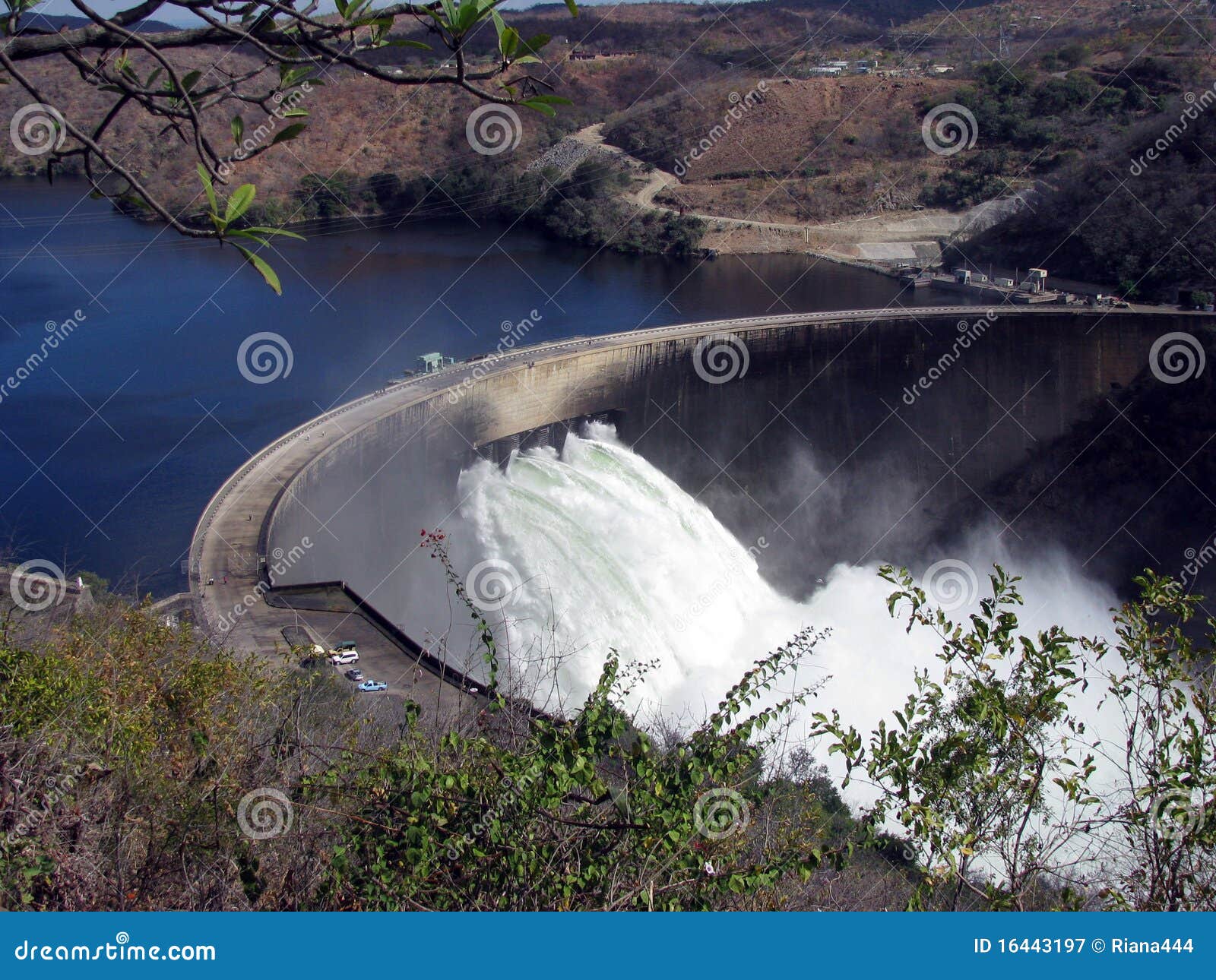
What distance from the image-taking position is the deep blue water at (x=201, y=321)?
48.5 ft

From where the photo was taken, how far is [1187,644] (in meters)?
2.55

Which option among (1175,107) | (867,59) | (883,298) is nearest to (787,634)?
(883,298)

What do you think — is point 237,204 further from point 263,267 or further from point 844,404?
point 844,404

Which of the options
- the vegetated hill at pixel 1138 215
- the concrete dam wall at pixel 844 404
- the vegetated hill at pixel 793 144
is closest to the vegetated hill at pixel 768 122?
the vegetated hill at pixel 793 144

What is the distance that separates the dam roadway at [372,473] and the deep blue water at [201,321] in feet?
4.40

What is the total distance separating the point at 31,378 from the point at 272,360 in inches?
148

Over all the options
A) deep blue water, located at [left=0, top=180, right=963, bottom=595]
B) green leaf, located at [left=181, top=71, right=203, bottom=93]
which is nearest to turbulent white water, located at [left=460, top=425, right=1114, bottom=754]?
deep blue water, located at [left=0, top=180, right=963, bottom=595]

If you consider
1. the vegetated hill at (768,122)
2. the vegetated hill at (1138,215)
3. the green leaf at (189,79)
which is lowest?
the green leaf at (189,79)

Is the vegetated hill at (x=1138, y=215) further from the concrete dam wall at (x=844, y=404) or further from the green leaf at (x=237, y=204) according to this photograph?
the green leaf at (x=237, y=204)

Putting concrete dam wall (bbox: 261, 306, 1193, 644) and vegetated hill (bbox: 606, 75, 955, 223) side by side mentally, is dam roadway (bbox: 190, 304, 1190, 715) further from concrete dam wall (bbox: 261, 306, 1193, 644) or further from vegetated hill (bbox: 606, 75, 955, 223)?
vegetated hill (bbox: 606, 75, 955, 223)

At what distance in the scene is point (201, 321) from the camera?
20656mm

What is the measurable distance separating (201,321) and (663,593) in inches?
447

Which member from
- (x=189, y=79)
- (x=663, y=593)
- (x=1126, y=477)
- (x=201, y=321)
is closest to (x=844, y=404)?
(x=1126, y=477)

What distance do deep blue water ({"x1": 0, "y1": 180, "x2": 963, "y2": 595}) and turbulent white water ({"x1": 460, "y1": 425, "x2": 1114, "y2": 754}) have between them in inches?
154
